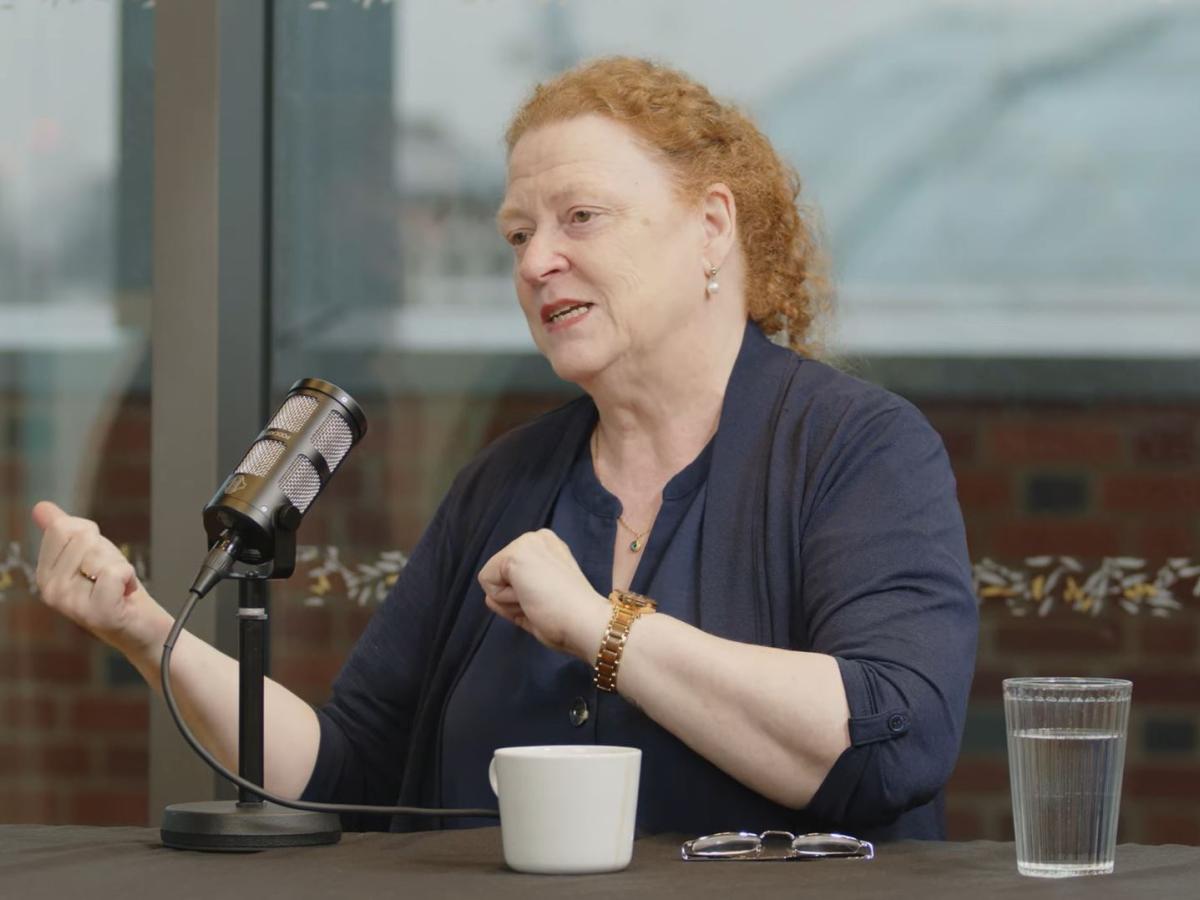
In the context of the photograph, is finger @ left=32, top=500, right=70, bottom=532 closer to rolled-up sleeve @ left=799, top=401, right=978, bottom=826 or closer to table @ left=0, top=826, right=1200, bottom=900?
table @ left=0, top=826, right=1200, bottom=900

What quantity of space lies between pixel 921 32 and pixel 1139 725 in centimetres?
110

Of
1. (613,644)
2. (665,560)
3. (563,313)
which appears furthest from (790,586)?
(563,313)

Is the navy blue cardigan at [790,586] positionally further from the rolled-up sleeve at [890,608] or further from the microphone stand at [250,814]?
the microphone stand at [250,814]

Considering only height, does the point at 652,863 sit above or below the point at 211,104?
below

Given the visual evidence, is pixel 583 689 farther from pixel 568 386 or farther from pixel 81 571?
pixel 568 386

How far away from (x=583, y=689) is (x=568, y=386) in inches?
41.3

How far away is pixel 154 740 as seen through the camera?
283 centimetres

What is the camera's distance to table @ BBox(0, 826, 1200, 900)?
3.88 feet

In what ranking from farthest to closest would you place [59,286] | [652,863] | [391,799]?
[59,286] < [391,799] < [652,863]

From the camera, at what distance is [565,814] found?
127 centimetres

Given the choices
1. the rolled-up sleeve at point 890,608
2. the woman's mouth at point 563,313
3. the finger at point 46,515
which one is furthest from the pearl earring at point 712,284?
the finger at point 46,515

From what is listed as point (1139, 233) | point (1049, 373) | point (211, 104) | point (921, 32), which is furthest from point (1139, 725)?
point (211, 104)

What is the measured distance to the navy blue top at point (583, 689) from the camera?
1.72 m

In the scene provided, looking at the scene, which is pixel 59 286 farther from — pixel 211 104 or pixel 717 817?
pixel 717 817
